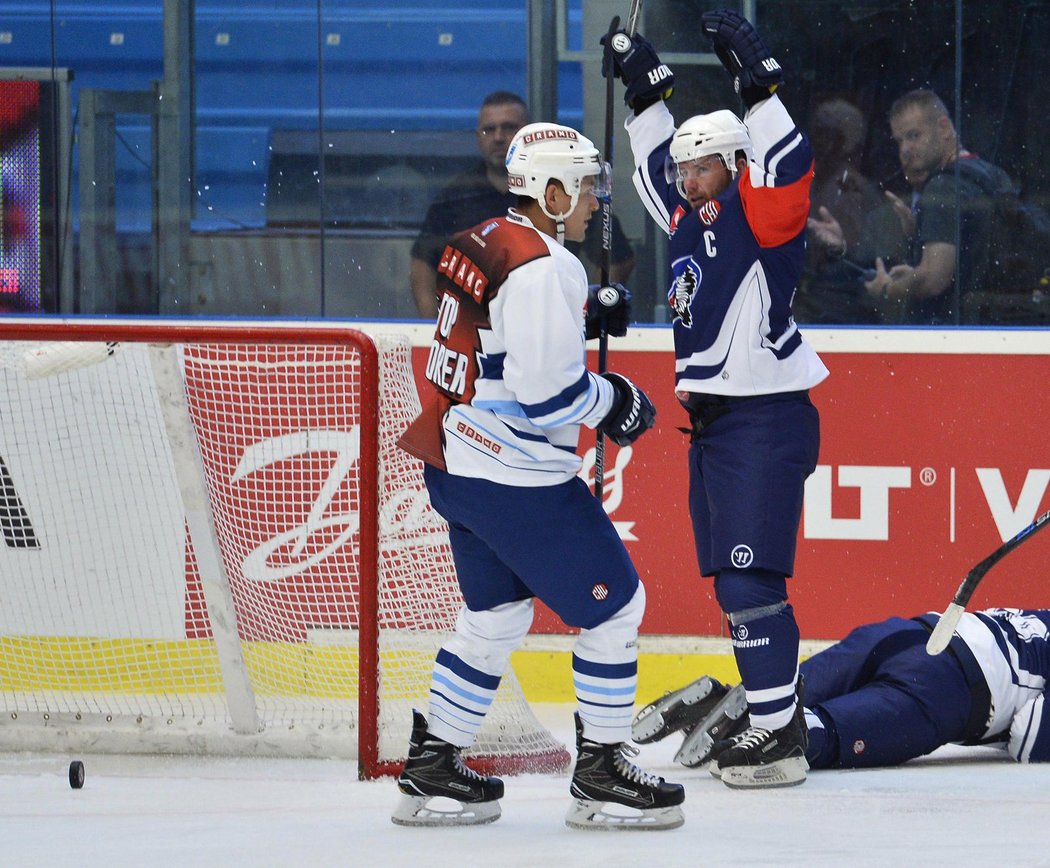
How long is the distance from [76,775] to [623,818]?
3.87 feet

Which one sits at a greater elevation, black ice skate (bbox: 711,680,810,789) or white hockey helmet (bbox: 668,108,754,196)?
white hockey helmet (bbox: 668,108,754,196)

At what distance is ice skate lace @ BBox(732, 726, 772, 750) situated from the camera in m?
3.50

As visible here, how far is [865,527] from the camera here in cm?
464

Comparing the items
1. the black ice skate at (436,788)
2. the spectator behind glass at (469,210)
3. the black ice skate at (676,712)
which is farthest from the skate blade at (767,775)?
the spectator behind glass at (469,210)

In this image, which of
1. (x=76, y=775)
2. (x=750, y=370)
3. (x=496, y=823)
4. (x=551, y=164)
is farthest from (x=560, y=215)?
(x=76, y=775)

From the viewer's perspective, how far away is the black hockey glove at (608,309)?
10.8 ft

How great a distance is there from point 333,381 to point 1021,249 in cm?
199

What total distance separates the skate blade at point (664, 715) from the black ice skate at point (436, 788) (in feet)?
2.16

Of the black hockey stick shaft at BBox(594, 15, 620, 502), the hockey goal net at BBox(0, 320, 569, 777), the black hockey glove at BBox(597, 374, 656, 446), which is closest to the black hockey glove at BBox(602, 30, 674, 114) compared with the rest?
the black hockey stick shaft at BBox(594, 15, 620, 502)

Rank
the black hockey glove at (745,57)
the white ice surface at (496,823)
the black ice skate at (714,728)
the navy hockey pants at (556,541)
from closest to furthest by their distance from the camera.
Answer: the white ice surface at (496,823) < the navy hockey pants at (556,541) < the black hockey glove at (745,57) < the black ice skate at (714,728)

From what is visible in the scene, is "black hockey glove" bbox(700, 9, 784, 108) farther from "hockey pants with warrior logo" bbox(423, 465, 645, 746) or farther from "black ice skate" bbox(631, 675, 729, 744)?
"black ice skate" bbox(631, 675, 729, 744)

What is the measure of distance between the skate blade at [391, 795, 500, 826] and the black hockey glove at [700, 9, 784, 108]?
1566mm

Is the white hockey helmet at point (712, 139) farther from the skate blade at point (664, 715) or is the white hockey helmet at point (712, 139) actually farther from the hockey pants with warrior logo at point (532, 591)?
the skate blade at point (664, 715)

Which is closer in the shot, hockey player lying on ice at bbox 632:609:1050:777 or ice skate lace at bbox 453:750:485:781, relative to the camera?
ice skate lace at bbox 453:750:485:781
